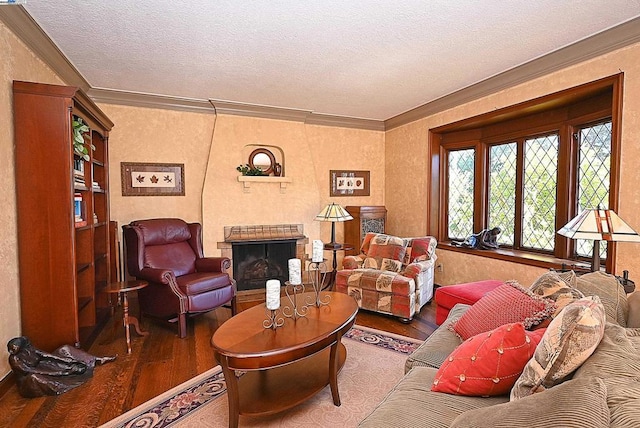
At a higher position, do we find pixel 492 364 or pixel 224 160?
pixel 224 160

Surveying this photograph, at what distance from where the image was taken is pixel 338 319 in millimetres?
2207

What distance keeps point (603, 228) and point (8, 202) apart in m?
4.08

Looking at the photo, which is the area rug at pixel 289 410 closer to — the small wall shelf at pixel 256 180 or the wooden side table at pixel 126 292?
the wooden side table at pixel 126 292

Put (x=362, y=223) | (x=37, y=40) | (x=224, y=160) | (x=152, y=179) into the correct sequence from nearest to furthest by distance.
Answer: (x=37, y=40) < (x=152, y=179) < (x=224, y=160) < (x=362, y=223)

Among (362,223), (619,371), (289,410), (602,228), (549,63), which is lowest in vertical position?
(289,410)

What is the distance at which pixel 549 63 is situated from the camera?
3.10 metres

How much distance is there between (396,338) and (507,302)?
1.47 meters

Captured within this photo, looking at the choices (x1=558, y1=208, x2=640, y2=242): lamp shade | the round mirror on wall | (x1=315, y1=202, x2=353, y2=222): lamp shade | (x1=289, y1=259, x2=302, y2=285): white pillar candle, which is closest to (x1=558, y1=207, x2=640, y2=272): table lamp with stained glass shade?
(x1=558, y1=208, x2=640, y2=242): lamp shade

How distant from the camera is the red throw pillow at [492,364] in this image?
127 centimetres

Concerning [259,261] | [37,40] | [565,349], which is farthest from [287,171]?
[565,349]

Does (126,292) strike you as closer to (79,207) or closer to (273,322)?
(79,207)

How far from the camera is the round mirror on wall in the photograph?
4820mm

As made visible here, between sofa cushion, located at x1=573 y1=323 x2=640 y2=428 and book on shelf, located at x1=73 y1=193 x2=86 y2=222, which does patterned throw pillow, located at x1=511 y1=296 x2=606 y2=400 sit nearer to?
sofa cushion, located at x1=573 y1=323 x2=640 y2=428

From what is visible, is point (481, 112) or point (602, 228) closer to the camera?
point (602, 228)
